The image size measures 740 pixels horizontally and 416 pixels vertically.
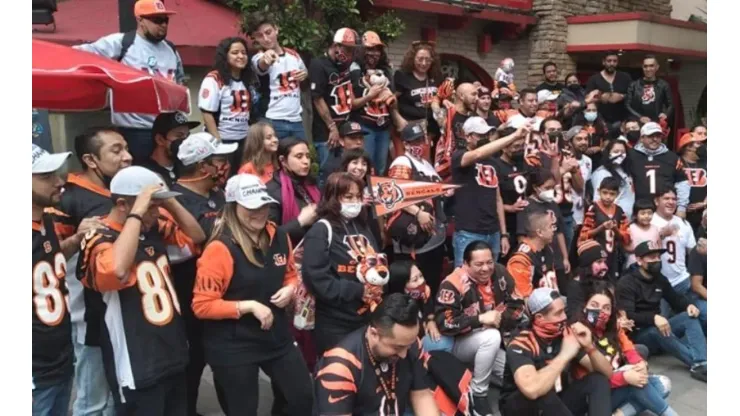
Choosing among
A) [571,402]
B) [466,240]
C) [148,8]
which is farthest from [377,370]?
[148,8]

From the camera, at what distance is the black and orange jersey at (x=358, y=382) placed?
376 cm

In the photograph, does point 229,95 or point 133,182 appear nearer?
point 133,182

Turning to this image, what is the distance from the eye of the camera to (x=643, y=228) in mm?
7547

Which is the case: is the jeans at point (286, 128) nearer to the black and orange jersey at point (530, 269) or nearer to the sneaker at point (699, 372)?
the black and orange jersey at point (530, 269)

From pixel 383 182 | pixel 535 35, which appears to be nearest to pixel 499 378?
pixel 383 182

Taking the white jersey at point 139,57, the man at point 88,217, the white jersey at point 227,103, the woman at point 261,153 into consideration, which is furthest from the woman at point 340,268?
the white jersey at point 227,103

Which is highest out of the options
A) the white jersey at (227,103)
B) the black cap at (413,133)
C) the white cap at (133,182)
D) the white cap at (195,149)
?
the white jersey at (227,103)

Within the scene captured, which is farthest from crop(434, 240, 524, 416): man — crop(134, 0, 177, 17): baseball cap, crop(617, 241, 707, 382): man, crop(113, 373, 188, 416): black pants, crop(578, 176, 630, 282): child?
crop(134, 0, 177, 17): baseball cap

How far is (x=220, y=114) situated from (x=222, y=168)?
1.72 meters

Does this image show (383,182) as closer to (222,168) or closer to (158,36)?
(222,168)

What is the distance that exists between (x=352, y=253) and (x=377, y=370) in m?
1.12

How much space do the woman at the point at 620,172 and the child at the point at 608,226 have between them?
831 millimetres

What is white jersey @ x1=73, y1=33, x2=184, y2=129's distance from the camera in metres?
5.78

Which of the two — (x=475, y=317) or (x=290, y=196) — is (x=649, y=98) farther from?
(x=290, y=196)
